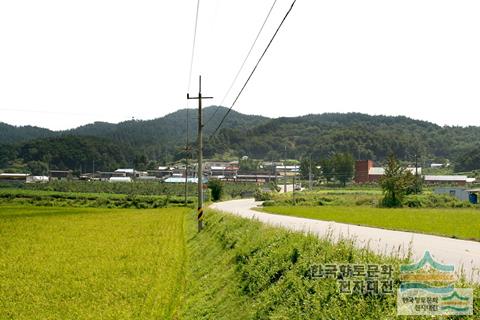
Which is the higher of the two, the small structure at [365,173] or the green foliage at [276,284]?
the small structure at [365,173]

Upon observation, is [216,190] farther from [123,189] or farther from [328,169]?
[328,169]

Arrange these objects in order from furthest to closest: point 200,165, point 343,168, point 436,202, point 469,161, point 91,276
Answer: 1. point 469,161
2. point 343,168
3. point 436,202
4. point 200,165
5. point 91,276

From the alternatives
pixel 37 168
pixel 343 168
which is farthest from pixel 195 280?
pixel 37 168

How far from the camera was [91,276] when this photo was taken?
18.6 meters

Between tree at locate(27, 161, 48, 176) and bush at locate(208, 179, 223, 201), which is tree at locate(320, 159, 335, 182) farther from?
tree at locate(27, 161, 48, 176)

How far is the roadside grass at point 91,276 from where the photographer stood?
1375 cm

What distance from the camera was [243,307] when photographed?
12258mm

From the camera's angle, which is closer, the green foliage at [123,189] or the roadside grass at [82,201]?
the roadside grass at [82,201]

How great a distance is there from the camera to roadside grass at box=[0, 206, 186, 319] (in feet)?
45.1

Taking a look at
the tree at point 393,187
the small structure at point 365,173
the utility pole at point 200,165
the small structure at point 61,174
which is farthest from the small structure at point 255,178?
the utility pole at point 200,165

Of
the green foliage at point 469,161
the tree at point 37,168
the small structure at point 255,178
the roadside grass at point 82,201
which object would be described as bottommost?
the roadside grass at point 82,201

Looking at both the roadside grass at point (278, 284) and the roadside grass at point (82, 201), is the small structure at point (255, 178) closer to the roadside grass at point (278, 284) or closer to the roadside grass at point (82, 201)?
the roadside grass at point (82, 201)

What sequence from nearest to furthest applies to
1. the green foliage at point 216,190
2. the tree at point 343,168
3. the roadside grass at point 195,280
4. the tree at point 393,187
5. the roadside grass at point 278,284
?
the roadside grass at point 278,284 → the roadside grass at point 195,280 → the tree at point 393,187 → the green foliage at point 216,190 → the tree at point 343,168

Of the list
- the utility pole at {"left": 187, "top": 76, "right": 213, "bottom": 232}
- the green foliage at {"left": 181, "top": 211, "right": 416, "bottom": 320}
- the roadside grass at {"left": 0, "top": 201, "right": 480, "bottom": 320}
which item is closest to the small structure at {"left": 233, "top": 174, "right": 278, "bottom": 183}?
the utility pole at {"left": 187, "top": 76, "right": 213, "bottom": 232}
